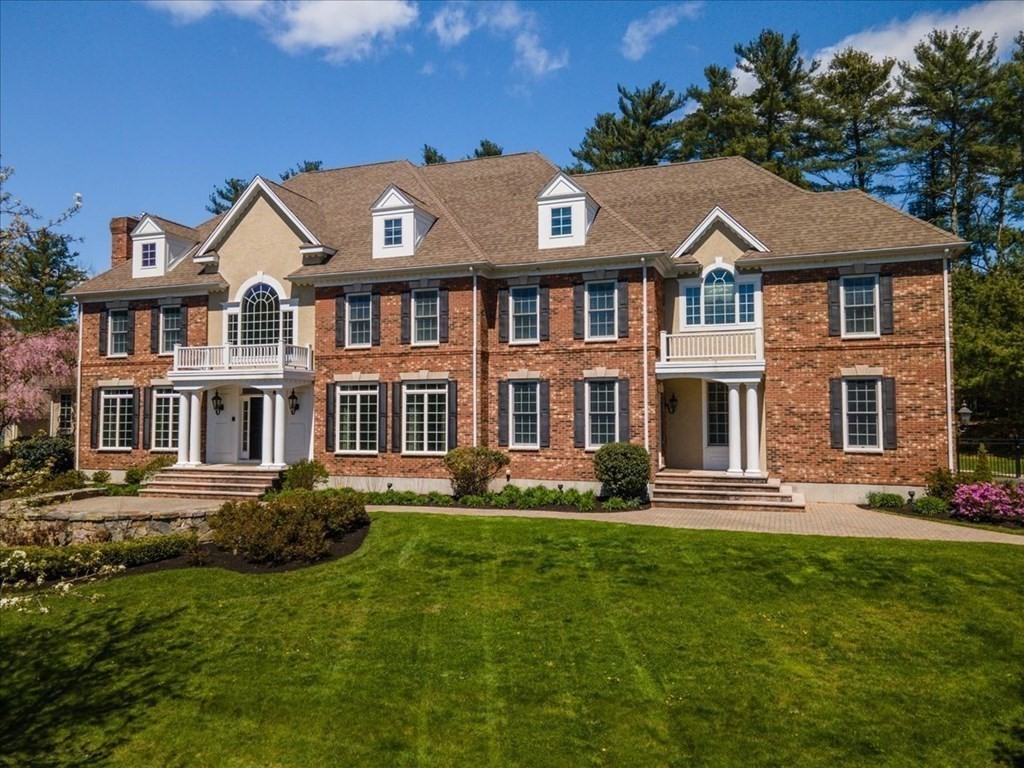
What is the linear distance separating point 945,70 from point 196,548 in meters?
44.5

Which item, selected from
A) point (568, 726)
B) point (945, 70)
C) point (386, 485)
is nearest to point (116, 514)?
point (386, 485)

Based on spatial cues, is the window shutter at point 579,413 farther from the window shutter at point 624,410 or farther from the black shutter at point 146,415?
the black shutter at point 146,415

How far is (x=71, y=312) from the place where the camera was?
52062 mm

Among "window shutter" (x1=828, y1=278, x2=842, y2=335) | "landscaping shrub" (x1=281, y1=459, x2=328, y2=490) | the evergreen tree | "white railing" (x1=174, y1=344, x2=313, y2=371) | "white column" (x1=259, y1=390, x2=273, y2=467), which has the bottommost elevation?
"landscaping shrub" (x1=281, y1=459, x2=328, y2=490)

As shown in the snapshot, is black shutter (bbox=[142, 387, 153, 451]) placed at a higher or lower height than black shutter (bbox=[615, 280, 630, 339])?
lower

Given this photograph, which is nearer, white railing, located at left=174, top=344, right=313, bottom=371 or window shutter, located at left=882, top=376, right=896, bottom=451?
window shutter, located at left=882, top=376, right=896, bottom=451

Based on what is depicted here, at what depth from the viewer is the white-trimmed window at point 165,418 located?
84.6ft

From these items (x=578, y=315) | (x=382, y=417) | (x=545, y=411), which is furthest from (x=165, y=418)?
(x=578, y=315)

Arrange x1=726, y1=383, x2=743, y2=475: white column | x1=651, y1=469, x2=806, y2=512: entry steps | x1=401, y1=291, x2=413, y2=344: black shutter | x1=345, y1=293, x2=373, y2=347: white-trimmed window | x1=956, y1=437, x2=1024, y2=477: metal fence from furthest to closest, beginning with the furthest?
x1=956, y1=437, x2=1024, y2=477: metal fence < x1=345, y1=293, x2=373, y2=347: white-trimmed window < x1=401, y1=291, x2=413, y2=344: black shutter < x1=726, y1=383, x2=743, y2=475: white column < x1=651, y1=469, x2=806, y2=512: entry steps

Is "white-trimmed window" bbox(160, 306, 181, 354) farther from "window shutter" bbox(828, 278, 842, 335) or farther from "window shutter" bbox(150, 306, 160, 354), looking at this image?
"window shutter" bbox(828, 278, 842, 335)

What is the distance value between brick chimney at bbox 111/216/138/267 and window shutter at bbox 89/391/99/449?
18.4 ft

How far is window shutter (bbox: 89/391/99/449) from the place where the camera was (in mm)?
26413

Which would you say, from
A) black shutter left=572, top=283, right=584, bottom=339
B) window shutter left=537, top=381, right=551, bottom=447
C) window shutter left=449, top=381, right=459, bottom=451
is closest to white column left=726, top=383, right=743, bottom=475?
black shutter left=572, top=283, right=584, bottom=339

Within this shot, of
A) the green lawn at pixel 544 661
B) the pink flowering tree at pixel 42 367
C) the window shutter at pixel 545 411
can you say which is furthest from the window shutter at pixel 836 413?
the pink flowering tree at pixel 42 367
